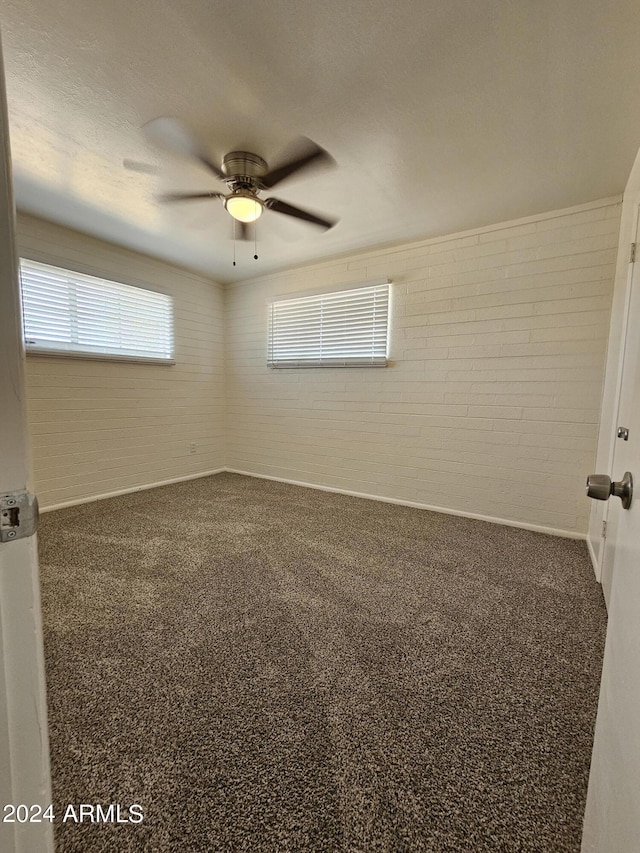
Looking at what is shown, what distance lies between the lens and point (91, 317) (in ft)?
11.0

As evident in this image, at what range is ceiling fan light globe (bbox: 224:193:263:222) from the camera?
2.14 metres

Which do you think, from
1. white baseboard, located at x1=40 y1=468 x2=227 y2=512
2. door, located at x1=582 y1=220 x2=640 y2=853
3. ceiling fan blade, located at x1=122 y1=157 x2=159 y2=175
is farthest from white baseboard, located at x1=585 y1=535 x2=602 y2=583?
white baseboard, located at x1=40 y1=468 x2=227 y2=512

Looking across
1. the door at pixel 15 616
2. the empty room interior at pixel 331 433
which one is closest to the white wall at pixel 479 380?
the empty room interior at pixel 331 433

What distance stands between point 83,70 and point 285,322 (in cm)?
267

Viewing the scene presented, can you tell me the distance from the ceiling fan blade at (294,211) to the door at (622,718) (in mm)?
2194

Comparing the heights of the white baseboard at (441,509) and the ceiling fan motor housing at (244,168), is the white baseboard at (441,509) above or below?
below

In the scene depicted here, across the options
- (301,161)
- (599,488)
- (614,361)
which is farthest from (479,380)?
(599,488)

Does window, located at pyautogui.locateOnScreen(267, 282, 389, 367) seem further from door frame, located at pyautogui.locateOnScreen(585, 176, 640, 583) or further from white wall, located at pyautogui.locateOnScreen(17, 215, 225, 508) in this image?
door frame, located at pyautogui.locateOnScreen(585, 176, 640, 583)

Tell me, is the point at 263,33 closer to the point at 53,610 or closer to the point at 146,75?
the point at 146,75

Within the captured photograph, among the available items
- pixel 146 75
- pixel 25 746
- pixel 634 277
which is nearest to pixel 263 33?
pixel 146 75

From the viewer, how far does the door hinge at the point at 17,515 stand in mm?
492

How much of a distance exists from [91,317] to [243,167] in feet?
7.34

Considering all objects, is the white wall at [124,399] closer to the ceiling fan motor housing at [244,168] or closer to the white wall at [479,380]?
the white wall at [479,380]

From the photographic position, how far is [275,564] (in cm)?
226
